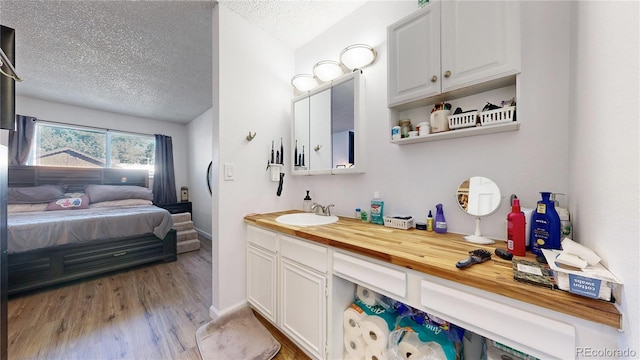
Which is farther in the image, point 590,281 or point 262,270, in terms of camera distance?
point 262,270

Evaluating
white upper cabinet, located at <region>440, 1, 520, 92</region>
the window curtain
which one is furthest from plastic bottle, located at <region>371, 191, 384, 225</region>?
the window curtain

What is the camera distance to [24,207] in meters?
2.78

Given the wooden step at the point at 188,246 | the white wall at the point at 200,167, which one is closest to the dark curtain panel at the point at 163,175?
the white wall at the point at 200,167

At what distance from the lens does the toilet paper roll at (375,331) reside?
108 centimetres

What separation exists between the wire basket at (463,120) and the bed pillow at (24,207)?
4.93 m

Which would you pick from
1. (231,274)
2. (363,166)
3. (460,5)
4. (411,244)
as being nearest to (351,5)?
(460,5)

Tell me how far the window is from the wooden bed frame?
299mm

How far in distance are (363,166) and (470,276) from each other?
104 centimetres

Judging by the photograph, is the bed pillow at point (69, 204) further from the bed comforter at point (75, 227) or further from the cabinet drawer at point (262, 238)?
the cabinet drawer at point (262, 238)

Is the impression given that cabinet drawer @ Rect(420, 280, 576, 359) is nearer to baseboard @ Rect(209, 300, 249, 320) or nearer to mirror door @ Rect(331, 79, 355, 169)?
mirror door @ Rect(331, 79, 355, 169)

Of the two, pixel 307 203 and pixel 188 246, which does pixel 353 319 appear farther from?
Answer: pixel 188 246

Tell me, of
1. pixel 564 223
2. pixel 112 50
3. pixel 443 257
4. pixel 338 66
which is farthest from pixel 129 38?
pixel 564 223

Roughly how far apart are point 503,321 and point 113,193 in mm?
4884

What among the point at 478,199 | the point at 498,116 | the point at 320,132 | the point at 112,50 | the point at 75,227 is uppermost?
the point at 112,50
